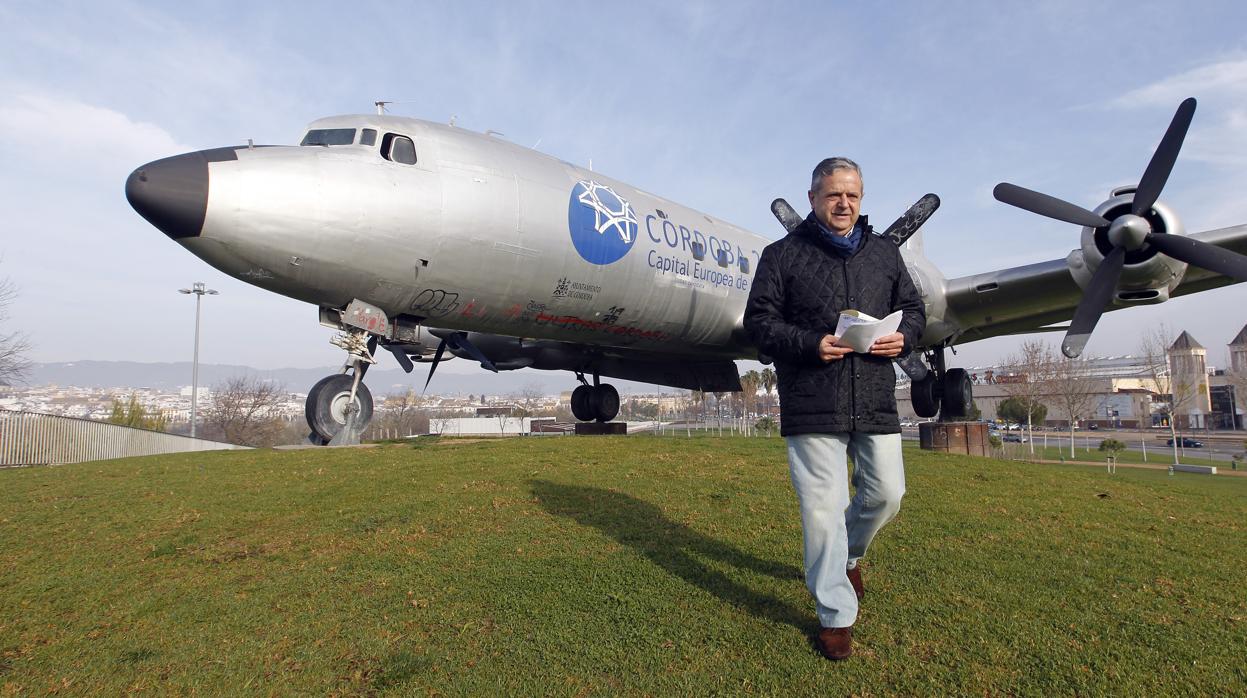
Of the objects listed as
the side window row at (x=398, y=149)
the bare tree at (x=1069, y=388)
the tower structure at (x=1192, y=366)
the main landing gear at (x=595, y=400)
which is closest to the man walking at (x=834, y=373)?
the side window row at (x=398, y=149)

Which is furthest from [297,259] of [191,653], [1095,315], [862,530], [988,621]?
[1095,315]

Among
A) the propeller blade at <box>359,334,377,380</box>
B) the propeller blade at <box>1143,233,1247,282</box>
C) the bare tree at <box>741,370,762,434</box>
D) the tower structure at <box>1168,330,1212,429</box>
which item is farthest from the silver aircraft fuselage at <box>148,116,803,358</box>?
the tower structure at <box>1168,330,1212,429</box>

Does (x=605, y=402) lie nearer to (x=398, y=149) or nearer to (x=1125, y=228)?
(x=398, y=149)

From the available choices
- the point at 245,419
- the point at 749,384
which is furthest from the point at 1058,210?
the point at 245,419

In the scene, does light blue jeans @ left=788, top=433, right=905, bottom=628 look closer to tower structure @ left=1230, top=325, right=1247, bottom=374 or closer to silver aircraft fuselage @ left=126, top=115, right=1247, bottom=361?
silver aircraft fuselage @ left=126, top=115, right=1247, bottom=361

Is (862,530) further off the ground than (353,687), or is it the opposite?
(862,530)

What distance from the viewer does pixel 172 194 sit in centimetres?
680

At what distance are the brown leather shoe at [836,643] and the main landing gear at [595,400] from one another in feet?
47.7

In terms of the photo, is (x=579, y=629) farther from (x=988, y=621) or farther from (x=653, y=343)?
(x=653, y=343)

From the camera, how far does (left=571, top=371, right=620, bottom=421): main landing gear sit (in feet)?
57.6

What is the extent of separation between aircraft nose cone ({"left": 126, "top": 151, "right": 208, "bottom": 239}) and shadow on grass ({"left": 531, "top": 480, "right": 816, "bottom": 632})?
4737 mm

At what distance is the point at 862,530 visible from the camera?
3.32 meters

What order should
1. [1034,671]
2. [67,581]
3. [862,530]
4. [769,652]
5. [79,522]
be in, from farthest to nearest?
[79,522], [67,581], [862,530], [769,652], [1034,671]

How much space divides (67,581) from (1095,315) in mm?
11947
